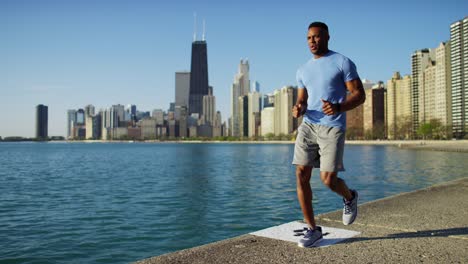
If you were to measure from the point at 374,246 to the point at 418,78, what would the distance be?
182268mm

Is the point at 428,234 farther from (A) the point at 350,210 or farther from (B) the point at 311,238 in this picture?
(B) the point at 311,238

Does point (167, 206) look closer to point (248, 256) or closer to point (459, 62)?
point (248, 256)

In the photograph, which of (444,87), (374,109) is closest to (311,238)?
(444,87)

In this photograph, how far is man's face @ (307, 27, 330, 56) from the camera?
14.4ft

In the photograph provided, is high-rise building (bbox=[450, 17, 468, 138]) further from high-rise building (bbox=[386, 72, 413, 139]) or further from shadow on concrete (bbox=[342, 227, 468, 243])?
shadow on concrete (bbox=[342, 227, 468, 243])

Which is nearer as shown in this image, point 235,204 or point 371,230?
point 371,230

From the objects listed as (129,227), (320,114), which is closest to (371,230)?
(320,114)

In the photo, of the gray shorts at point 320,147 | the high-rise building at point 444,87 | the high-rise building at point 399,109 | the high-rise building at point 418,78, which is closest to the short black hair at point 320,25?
the gray shorts at point 320,147

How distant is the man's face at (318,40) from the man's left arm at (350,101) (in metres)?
0.46

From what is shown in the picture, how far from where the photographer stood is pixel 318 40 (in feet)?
14.4

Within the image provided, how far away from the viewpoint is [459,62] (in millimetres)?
143500

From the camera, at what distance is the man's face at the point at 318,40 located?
4.38 metres

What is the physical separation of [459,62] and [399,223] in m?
158

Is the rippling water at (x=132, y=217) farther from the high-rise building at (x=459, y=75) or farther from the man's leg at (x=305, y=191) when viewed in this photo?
the high-rise building at (x=459, y=75)
